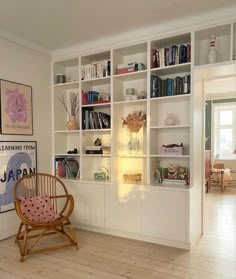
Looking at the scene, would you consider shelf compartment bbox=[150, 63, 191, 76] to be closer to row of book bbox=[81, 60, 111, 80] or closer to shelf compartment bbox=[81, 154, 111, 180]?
row of book bbox=[81, 60, 111, 80]

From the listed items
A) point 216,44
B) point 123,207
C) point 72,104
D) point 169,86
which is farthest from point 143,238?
point 216,44

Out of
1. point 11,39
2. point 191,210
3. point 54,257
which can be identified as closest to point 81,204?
point 54,257

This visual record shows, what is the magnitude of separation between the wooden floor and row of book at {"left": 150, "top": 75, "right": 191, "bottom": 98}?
5.79 ft

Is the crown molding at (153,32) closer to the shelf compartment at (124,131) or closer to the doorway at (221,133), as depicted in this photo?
the shelf compartment at (124,131)

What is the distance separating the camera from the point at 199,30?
109 inches

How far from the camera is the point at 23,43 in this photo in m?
3.31

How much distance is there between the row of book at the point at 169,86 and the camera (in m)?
2.94

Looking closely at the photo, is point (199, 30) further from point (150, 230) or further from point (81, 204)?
point (81, 204)

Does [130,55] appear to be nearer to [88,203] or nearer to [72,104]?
[72,104]

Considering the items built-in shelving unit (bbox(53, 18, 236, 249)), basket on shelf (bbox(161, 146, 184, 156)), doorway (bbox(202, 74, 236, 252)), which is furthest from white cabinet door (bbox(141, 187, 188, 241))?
doorway (bbox(202, 74, 236, 252))

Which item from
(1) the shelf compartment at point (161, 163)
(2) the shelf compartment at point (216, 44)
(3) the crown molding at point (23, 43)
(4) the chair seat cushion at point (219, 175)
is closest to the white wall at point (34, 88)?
(3) the crown molding at point (23, 43)

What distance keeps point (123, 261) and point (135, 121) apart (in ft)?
5.27

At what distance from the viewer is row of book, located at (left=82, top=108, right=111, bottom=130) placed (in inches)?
137

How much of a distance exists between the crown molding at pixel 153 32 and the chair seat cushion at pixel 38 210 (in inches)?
79.1
